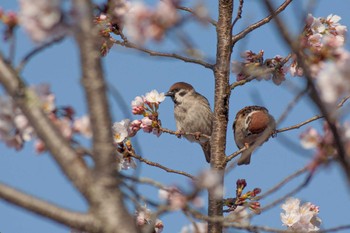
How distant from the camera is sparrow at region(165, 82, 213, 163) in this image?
30.4 feet

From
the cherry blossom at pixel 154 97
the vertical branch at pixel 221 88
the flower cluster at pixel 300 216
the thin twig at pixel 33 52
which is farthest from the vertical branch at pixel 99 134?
the cherry blossom at pixel 154 97

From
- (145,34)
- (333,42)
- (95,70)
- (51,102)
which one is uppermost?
(333,42)

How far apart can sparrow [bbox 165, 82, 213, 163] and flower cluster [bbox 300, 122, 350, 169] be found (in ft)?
21.2

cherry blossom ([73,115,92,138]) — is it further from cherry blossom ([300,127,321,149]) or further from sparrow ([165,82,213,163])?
sparrow ([165,82,213,163])

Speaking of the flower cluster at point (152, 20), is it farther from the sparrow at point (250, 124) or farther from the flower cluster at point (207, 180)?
the sparrow at point (250, 124)

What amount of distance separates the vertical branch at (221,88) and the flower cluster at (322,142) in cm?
220

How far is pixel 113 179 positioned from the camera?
2.11 meters

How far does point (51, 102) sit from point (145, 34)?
62cm

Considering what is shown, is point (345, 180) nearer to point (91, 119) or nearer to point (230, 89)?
point (91, 119)

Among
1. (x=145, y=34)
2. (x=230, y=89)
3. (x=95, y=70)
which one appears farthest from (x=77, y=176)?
(x=230, y=89)

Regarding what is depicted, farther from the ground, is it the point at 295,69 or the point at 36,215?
the point at 295,69

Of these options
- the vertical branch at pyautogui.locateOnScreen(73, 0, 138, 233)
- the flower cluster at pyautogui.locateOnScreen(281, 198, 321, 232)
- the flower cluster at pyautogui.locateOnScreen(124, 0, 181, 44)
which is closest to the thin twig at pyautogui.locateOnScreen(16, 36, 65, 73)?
the vertical branch at pyautogui.locateOnScreen(73, 0, 138, 233)

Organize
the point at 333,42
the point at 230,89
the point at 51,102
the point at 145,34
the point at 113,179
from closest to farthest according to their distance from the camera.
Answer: the point at 113,179 → the point at 51,102 → the point at 145,34 → the point at 333,42 → the point at 230,89

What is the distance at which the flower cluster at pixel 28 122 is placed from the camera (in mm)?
2627
